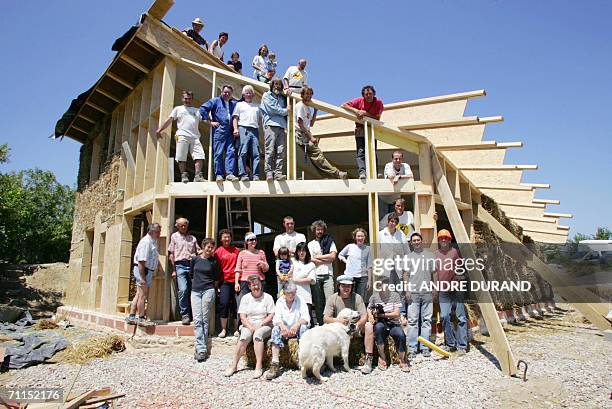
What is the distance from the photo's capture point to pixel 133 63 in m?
8.38

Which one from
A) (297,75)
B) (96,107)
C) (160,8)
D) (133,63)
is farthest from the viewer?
(96,107)

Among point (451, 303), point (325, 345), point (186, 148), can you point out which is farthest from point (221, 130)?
point (451, 303)

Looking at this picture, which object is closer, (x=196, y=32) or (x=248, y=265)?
(x=248, y=265)

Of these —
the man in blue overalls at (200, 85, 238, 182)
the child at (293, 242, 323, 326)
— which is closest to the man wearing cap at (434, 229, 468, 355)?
the child at (293, 242, 323, 326)

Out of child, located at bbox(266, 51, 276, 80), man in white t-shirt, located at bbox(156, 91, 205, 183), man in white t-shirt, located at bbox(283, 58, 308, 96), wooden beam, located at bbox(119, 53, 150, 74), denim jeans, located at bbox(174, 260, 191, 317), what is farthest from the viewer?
child, located at bbox(266, 51, 276, 80)

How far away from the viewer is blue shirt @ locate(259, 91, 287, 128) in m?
6.84

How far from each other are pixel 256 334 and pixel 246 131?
3.45 m

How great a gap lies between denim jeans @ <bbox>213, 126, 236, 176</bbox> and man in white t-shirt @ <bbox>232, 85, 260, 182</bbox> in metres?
0.14

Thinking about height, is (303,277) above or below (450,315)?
above

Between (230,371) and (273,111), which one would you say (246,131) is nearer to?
(273,111)

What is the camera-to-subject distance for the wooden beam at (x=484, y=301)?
498cm

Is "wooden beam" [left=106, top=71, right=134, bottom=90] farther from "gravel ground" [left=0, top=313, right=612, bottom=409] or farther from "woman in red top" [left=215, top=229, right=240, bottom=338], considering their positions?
"gravel ground" [left=0, top=313, right=612, bottom=409]

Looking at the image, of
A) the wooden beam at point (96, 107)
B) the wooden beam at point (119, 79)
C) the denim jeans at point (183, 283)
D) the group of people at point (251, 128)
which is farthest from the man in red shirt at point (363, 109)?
the wooden beam at point (96, 107)

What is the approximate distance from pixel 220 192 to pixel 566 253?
1500 centimetres
